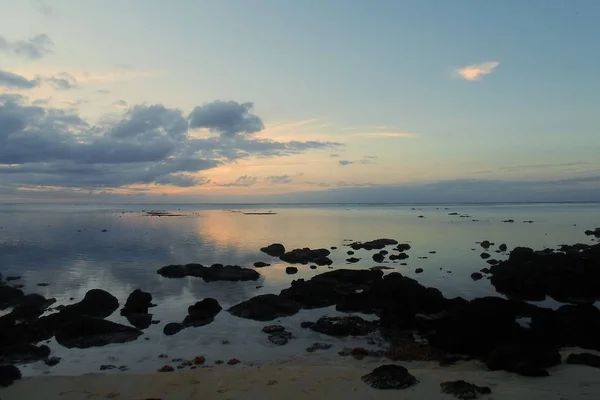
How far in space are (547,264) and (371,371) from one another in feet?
91.1

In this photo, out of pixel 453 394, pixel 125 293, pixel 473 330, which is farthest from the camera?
pixel 125 293

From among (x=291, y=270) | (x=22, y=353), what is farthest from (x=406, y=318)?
(x=291, y=270)

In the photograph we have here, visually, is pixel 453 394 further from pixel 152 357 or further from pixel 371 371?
pixel 152 357

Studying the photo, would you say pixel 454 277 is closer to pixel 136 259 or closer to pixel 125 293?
pixel 125 293

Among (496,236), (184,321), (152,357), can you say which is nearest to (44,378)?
(152,357)

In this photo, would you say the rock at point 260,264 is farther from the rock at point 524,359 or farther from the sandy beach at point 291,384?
the rock at point 524,359

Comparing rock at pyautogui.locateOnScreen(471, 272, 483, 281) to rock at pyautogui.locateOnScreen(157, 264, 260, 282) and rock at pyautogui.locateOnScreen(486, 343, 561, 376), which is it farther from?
rock at pyautogui.locateOnScreen(486, 343, 561, 376)

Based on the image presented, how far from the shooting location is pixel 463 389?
1284 cm

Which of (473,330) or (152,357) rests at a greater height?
(473,330)

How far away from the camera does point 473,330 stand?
1831 cm

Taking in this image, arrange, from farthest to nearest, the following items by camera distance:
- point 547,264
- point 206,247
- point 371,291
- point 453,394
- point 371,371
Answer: point 206,247
point 547,264
point 371,291
point 371,371
point 453,394

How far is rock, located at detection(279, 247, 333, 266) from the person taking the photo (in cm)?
4686

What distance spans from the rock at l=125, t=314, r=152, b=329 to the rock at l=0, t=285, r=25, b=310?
9842mm

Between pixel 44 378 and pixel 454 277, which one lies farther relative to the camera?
pixel 454 277
